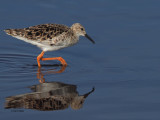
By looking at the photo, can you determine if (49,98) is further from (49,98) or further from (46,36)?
(46,36)

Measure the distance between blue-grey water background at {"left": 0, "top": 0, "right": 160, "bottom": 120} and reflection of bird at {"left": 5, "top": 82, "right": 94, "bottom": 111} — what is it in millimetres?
207

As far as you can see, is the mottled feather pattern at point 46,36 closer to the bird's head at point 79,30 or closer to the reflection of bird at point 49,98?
Result: the bird's head at point 79,30

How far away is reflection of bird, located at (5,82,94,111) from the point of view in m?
11.2

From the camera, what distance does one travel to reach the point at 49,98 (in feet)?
38.4

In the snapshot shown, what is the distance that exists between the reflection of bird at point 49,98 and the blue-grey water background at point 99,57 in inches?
8.1

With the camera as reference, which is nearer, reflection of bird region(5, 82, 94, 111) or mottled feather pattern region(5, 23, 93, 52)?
reflection of bird region(5, 82, 94, 111)

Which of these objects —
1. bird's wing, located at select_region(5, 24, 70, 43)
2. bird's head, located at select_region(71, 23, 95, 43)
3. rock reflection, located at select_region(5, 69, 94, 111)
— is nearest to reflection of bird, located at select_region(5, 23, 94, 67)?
bird's wing, located at select_region(5, 24, 70, 43)

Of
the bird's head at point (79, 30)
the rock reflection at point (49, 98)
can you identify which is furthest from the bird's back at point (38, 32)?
the rock reflection at point (49, 98)

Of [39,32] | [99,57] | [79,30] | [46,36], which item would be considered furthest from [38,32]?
[99,57]

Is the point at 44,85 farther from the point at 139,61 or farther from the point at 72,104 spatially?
the point at 139,61

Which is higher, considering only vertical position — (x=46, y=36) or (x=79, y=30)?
(x=79, y=30)

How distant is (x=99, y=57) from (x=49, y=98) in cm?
370

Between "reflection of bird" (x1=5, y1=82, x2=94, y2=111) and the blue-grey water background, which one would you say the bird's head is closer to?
the blue-grey water background

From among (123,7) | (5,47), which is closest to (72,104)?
(5,47)
